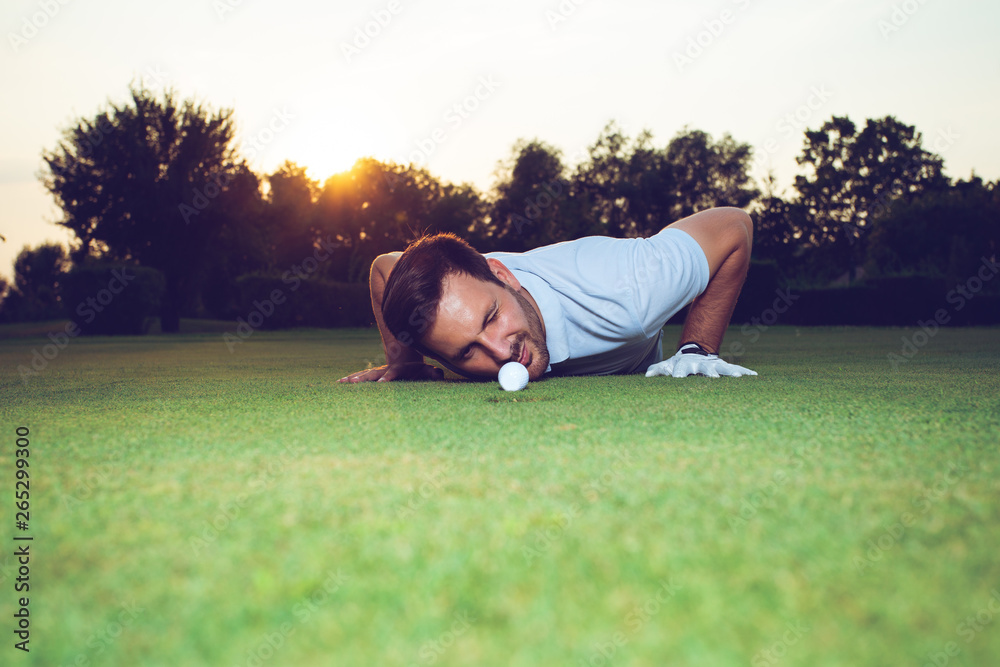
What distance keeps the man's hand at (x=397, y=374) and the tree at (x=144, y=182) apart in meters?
22.0

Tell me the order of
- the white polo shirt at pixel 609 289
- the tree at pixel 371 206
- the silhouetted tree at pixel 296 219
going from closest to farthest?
the white polo shirt at pixel 609 289
the silhouetted tree at pixel 296 219
the tree at pixel 371 206

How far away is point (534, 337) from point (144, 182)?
24514 millimetres

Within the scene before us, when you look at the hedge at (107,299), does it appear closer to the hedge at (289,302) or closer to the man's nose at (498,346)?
the hedge at (289,302)

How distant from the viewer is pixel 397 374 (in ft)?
12.8

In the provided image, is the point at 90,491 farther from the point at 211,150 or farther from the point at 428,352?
the point at 211,150

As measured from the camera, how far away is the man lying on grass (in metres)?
3.25

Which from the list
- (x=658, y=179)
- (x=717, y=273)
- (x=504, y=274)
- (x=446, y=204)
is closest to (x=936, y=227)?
(x=658, y=179)

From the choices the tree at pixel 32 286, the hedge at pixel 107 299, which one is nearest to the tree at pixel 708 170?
the hedge at pixel 107 299

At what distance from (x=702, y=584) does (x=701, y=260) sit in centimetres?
313

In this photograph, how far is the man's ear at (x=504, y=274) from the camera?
3.49m

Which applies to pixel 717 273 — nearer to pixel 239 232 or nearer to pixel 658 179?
pixel 239 232

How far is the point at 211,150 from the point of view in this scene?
24.5 m

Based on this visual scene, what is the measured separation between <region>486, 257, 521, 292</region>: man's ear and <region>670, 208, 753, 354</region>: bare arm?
1.03 metres

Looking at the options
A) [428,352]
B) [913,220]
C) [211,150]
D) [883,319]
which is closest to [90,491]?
[428,352]
